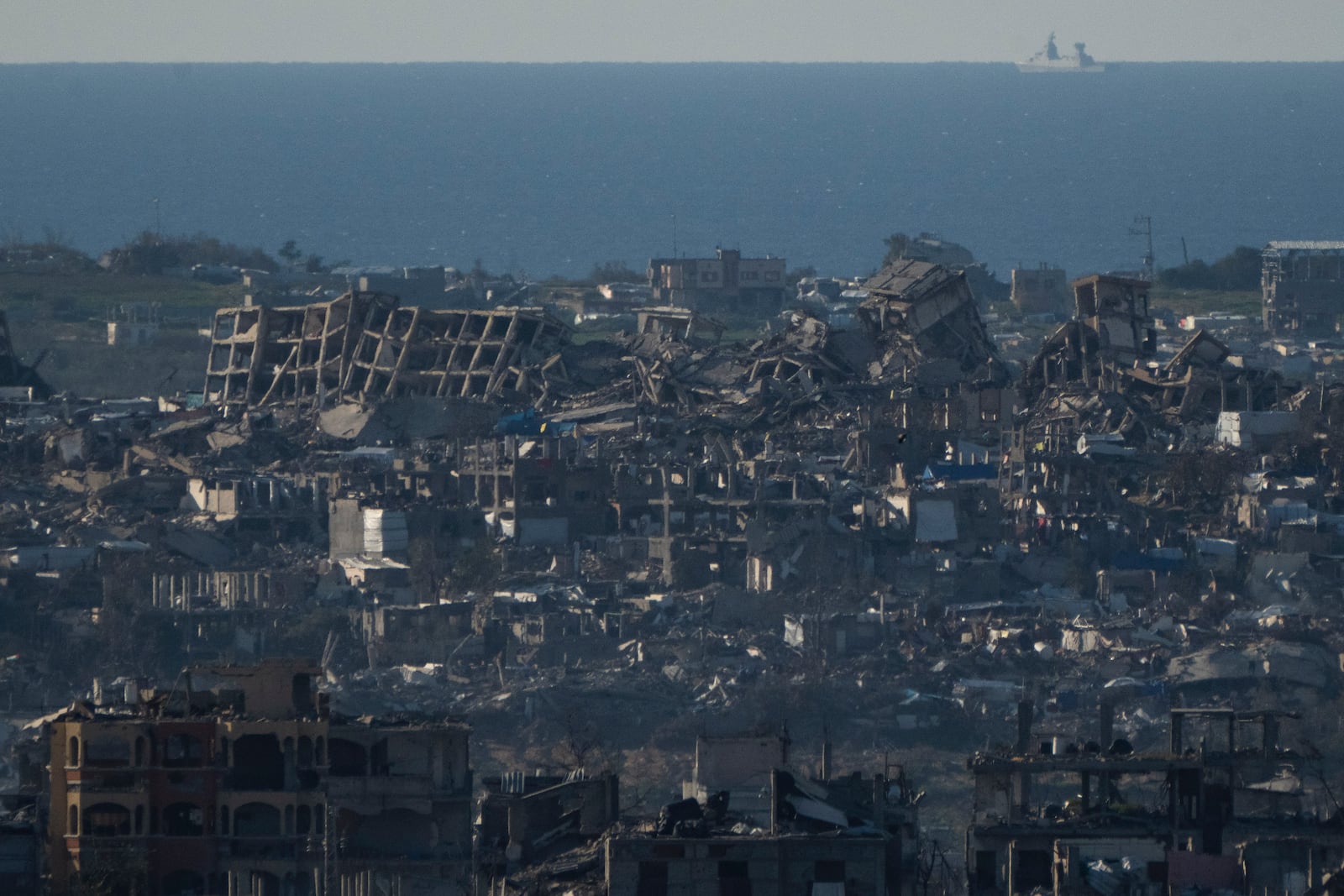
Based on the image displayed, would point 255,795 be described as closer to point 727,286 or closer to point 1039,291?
point 727,286

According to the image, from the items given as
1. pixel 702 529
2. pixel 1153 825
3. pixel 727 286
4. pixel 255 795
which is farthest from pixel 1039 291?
pixel 1153 825

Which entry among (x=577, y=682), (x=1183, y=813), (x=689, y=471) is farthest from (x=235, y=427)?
(x=1183, y=813)

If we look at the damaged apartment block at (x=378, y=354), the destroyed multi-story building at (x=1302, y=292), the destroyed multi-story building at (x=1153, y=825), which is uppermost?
the destroyed multi-story building at (x=1302, y=292)

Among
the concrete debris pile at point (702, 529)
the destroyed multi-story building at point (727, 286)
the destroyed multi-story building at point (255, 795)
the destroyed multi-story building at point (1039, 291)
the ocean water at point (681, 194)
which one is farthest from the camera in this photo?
the ocean water at point (681, 194)

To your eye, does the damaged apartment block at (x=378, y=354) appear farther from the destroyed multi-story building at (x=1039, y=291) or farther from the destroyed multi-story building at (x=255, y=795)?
the destroyed multi-story building at (x=255, y=795)

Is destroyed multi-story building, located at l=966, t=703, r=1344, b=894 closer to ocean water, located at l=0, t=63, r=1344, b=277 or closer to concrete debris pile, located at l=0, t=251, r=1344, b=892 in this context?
concrete debris pile, located at l=0, t=251, r=1344, b=892

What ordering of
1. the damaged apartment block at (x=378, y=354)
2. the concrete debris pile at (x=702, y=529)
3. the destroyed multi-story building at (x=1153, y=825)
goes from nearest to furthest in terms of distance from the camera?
the destroyed multi-story building at (x=1153, y=825), the concrete debris pile at (x=702, y=529), the damaged apartment block at (x=378, y=354)

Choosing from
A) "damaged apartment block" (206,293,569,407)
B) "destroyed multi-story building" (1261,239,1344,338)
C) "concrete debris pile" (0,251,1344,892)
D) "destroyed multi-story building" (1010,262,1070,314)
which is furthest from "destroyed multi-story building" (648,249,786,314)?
"concrete debris pile" (0,251,1344,892)

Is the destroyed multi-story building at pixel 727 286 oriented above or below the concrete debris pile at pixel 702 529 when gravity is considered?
above

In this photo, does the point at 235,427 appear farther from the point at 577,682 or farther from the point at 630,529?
the point at 577,682

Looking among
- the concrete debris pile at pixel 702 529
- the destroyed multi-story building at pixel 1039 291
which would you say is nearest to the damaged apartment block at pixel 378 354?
the concrete debris pile at pixel 702 529
